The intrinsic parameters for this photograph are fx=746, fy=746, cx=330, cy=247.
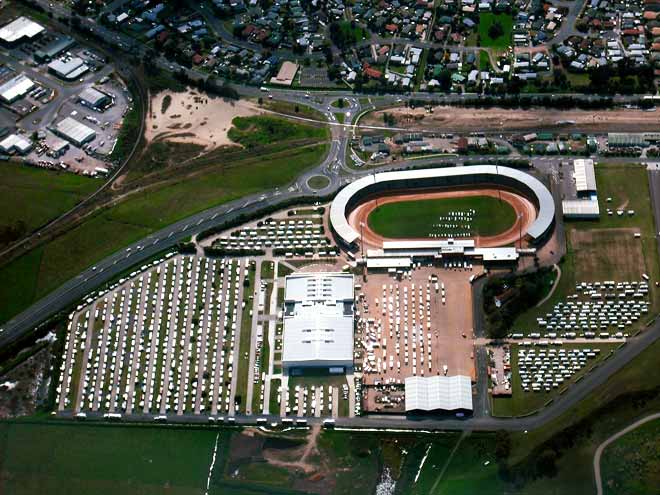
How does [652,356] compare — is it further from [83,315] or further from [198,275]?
[83,315]

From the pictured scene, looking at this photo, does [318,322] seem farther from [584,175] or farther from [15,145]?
[15,145]

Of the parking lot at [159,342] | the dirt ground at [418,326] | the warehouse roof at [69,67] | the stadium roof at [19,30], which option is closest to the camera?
the dirt ground at [418,326]

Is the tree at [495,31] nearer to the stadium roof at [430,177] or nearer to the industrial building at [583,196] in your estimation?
the industrial building at [583,196]

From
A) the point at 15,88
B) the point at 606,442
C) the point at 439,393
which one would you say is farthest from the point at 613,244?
the point at 15,88

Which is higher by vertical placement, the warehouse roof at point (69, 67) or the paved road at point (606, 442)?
the warehouse roof at point (69, 67)

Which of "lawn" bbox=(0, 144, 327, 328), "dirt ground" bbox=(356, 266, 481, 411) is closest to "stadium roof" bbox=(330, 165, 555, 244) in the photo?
"dirt ground" bbox=(356, 266, 481, 411)

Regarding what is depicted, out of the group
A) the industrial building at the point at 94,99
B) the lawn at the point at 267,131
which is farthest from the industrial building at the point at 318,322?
the industrial building at the point at 94,99

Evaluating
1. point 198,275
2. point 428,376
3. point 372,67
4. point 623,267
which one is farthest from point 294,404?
point 372,67
